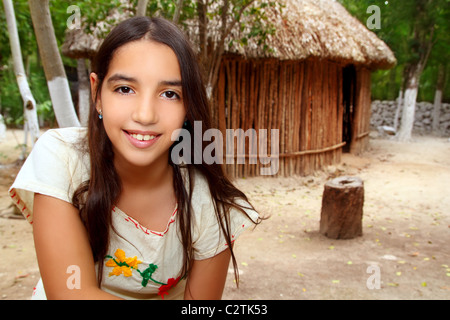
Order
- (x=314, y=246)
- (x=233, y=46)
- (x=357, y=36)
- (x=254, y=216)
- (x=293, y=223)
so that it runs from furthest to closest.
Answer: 1. (x=357, y=36)
2. (x=233, y=46)
3. (x=293, y=223)
4. (x=314, y=246)
5. (x=254, y=216)

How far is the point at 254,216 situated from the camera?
1424mm

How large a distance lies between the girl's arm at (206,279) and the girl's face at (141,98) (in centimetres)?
45

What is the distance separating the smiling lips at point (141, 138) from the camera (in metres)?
1.17

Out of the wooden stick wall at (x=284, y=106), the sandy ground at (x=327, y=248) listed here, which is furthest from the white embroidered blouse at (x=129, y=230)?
the wooden stick wall at (x=284, y=106)

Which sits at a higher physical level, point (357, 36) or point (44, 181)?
point (357, 36)

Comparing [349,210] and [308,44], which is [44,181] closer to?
[349,210]

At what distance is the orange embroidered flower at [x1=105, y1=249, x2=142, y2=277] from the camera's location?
1287 millimetres

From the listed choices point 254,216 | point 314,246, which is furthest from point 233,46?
point 254,216

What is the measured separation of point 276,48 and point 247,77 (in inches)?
31.9

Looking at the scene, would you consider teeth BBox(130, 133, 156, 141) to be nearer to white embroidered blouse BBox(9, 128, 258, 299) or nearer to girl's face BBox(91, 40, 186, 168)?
girl's face BBox(91, 40, 186, 168)

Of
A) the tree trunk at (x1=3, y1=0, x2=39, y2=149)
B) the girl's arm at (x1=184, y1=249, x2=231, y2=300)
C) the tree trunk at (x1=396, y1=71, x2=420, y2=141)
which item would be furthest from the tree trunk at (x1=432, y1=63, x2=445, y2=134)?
the girl's arm at (x1=184, y1=249, x2=231, y2=300)

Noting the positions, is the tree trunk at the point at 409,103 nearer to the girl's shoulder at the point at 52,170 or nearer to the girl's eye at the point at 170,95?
the girl's eye at the point at 170,95

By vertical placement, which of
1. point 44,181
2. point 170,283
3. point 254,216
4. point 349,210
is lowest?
point 349,210

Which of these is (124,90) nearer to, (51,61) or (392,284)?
(51,61)
